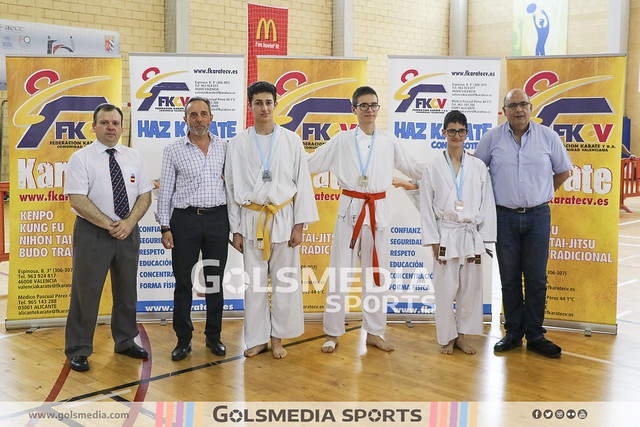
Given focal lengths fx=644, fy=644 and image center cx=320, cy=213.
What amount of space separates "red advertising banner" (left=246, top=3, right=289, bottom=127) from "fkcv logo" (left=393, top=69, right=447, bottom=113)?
722 centimetres

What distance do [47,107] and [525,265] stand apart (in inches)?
145

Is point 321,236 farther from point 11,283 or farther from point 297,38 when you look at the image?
point 297,38

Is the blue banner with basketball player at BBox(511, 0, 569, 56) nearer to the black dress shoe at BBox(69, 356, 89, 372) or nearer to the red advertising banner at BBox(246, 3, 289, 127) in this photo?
the red advertising banner at BBox(246, 3, 289, 127)

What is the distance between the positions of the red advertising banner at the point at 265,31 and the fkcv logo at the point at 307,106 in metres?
6.95

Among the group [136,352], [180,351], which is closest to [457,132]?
[180,351]

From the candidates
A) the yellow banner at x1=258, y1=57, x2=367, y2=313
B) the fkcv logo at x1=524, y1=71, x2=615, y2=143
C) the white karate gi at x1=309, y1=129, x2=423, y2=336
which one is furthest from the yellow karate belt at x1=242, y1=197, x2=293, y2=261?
the fkcv logo at x1=524, y1=71, x2=615, y2=143

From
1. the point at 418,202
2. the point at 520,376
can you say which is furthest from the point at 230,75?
the point at 520,376

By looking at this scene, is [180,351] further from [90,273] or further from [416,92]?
[416,92]

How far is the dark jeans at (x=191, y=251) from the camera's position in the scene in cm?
418

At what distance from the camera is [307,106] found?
5094mm

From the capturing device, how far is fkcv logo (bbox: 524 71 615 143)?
4707 millimetres

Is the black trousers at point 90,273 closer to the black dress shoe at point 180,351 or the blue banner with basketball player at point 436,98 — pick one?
the black dress shoe at point 180,351

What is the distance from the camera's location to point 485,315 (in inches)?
202

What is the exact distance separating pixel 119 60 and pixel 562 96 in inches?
132
